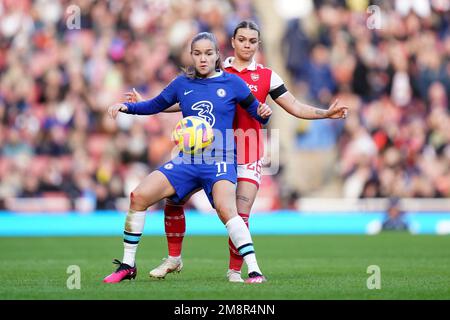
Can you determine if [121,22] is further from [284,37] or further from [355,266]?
[355,266]

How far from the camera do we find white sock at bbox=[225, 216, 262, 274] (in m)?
9.05

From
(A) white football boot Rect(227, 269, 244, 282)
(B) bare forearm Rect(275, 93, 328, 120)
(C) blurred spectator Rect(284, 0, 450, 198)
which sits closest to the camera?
(A) white football boot Rect(227, 269, 244, 282)

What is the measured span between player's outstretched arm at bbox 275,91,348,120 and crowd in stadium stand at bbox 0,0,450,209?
10700 millimetres

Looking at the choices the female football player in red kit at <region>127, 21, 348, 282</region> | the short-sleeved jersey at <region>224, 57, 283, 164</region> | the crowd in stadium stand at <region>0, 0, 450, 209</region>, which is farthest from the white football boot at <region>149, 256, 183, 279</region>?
the crowd in stadium stand at <region>0, 0, 450, 209</region>

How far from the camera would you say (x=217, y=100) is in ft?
30.2

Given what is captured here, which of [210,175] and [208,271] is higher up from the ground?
[210,175]

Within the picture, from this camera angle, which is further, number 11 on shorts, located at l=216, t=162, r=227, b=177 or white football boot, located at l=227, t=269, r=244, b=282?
white football boot, located at l=227, t=269, r=244, b=282

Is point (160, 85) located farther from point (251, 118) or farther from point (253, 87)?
point (251, 118)

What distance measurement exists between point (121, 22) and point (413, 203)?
7.78 meters

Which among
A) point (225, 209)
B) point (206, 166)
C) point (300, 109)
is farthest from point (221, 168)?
point (300, 109)

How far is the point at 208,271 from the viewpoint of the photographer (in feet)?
35.5

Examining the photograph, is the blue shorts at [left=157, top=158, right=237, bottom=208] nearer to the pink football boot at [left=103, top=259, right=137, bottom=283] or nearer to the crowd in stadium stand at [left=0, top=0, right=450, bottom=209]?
the pink football boot at [left=103, top=259, right=137, bottom=283]

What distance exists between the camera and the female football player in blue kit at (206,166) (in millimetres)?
9070
